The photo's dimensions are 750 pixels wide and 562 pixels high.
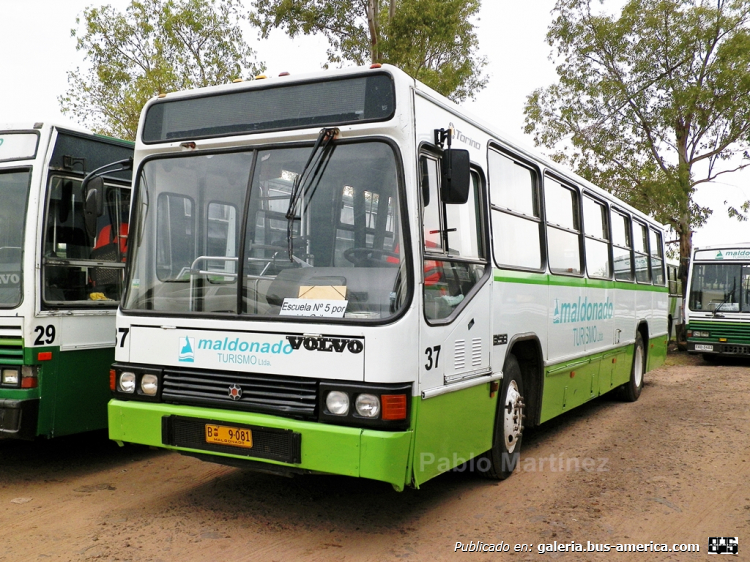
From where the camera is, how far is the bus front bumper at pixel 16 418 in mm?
5570

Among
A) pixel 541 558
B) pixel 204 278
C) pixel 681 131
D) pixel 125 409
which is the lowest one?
pixel 541 558

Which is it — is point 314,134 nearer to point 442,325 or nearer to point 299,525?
point 442,325

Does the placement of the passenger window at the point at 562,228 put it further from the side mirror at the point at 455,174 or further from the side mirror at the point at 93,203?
the side mirror at the point at 93,203

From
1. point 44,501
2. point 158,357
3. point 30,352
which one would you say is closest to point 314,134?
point 158,357

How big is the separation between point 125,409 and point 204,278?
106 centimetres

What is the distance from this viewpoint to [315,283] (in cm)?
454

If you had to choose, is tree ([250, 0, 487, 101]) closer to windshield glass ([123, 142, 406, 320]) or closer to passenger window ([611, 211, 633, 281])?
passenger window ([611, 211, 633, 281])

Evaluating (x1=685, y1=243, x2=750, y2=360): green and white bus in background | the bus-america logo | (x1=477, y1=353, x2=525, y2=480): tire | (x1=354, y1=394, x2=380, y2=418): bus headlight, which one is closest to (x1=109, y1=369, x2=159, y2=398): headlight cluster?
(x1=354, y1=394, x2=380, y2=418): bus headlight

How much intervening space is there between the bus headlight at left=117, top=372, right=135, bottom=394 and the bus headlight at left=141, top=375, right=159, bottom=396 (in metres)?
0.08

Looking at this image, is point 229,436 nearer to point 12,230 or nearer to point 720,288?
point 12,230

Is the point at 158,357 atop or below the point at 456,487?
atop

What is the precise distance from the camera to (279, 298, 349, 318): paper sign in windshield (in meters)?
4.41

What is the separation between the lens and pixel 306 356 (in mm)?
4441

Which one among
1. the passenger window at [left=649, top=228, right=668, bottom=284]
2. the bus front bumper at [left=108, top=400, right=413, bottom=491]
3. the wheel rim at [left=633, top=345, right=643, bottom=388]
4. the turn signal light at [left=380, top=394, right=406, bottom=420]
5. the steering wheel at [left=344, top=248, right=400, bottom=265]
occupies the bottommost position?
the wheel rim at [left=633, top=345, right=643, bottom=388]
